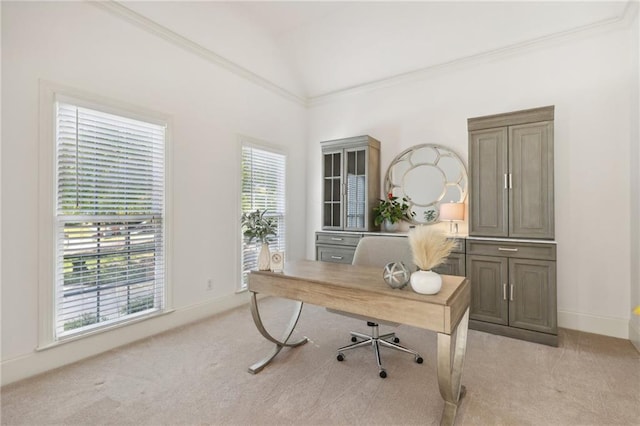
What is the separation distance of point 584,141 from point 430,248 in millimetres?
2685

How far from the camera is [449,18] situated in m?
3.38

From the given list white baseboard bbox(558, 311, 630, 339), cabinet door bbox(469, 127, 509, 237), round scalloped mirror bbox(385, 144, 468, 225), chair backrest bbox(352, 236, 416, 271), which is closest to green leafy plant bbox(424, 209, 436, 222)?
round scalloped mirror bbox(385, 144, 468, 225)

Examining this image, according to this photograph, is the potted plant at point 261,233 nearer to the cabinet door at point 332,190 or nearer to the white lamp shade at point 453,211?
the cabinet door at point 332,190

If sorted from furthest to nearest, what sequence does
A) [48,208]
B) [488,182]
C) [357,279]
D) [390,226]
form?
[390,226]
[488,182]
[48,208]
[357,279]

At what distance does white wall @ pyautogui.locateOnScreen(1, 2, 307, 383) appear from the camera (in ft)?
7.03

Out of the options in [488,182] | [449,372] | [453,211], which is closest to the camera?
[449,372]

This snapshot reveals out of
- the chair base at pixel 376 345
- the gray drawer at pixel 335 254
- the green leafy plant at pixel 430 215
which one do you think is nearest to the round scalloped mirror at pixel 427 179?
the green leafy plant at pixel 430 215

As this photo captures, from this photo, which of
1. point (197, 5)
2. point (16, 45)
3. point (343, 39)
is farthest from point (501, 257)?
point (16, 45)

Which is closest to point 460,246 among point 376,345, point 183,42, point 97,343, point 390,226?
point 390,226

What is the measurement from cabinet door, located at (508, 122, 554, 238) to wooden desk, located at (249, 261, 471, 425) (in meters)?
1.43

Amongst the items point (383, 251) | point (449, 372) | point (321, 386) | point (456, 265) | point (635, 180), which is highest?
point (635, 180)

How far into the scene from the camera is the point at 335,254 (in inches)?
160

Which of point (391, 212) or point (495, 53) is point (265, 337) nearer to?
point (391, 212)

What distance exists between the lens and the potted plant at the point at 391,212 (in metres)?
3.92
